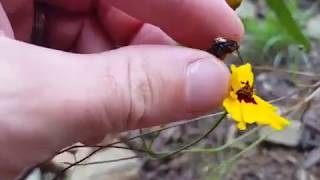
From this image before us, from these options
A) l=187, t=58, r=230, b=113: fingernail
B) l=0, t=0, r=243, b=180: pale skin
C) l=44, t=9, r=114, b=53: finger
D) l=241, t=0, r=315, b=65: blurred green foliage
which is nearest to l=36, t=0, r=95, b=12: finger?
l=44, t=9, r=114, b=53: finger

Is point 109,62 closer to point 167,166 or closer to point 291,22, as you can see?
point 291,22

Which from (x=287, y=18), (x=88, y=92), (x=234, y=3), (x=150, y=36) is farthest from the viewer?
(x=287, y=18)

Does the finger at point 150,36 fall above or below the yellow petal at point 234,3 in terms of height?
below

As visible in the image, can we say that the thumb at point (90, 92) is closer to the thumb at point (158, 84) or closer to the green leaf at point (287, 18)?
the thumb at point (158, 84)

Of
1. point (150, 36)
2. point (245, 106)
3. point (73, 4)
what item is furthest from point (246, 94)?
point (73, 4)

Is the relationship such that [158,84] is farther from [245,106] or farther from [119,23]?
[119,23]

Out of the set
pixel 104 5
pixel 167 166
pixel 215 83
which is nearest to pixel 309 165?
pixel 167 166

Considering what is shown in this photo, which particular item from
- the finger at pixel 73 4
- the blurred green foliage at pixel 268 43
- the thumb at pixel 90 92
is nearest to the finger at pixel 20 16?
the finger at pixel 73 4
